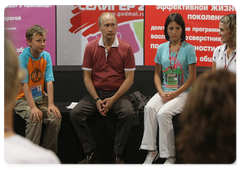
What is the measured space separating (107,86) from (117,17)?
1.14 meters

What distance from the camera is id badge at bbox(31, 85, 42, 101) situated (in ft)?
10.6

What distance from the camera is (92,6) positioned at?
4043 mm

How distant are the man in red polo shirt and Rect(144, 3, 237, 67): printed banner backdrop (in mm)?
812

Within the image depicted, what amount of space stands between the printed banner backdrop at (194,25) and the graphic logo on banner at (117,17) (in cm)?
12

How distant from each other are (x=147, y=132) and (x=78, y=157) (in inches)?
31.6

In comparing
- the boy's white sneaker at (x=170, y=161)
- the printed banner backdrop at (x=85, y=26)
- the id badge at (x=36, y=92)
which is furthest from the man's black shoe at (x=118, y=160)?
the printed banner backdrop at (x=85, y=26)

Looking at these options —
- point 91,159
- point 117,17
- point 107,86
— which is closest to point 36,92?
point 107,86

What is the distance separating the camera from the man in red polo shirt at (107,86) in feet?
10.3

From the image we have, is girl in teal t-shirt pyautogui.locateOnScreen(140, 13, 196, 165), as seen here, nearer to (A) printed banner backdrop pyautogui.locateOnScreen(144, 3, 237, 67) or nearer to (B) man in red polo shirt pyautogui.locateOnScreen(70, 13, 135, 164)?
(B) man in red polo shirt pyautogui.locateOnScreen(70, 13, 135, 164)

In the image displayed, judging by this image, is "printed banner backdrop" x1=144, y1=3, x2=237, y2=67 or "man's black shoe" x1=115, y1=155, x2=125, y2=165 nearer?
"man's black shoe" x1=115, y1=155, x2=125, y2=165

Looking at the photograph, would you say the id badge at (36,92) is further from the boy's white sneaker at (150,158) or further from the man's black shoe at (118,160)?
the boy's white sneaker at (150,158)

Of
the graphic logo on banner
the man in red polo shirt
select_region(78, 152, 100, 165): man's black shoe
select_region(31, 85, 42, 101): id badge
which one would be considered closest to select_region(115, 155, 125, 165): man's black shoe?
the man in red polo shirt

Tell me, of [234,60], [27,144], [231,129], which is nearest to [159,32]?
[234,60]

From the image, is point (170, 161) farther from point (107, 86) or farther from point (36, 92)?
point (36, 92)
